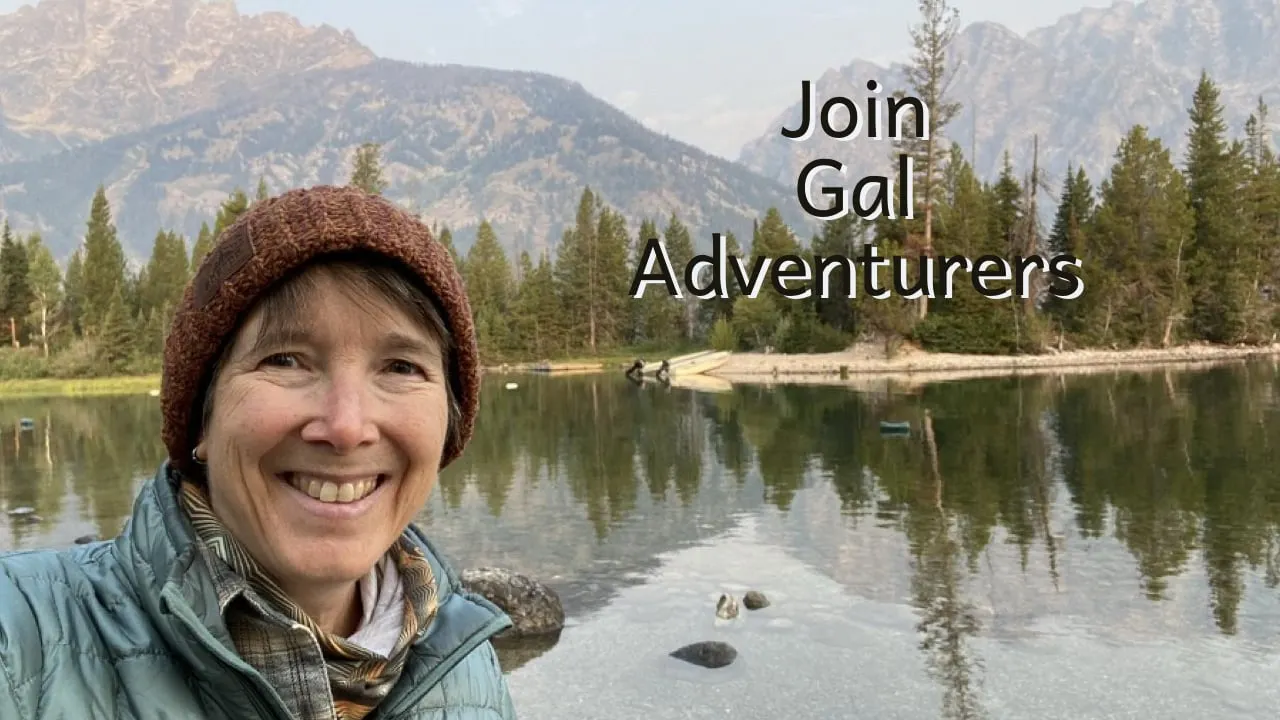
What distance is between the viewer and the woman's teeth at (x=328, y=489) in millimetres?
1495

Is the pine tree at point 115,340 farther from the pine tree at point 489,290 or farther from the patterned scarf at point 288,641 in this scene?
the patterned scarf at point 288,641

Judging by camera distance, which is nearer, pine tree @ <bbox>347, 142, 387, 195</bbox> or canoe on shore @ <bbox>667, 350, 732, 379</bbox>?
canoe on shore @ <bbox>667, 350, 732, 379</bbox>

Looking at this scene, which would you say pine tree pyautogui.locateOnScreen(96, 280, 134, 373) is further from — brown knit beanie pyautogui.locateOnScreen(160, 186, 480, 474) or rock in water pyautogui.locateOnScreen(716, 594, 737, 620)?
brown knit beanie pyautogui.locateOnScreen(160, 186, 480, 474)

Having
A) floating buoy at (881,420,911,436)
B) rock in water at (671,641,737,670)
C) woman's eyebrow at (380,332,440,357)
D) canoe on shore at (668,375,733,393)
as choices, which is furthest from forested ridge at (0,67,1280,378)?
woman's eyebrow at (380,332,440,357)

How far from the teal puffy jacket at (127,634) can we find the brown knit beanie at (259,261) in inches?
6.4

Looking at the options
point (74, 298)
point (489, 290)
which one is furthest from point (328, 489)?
point (74, 298)

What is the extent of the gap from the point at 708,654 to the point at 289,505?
6.73 meters

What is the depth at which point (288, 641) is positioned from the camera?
1.41 metres

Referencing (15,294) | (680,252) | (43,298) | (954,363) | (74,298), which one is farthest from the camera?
(680,252)

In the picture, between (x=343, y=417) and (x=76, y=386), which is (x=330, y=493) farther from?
(x=76, y=386)

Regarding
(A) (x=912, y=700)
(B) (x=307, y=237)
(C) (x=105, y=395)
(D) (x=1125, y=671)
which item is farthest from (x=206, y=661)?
(C) (x=105, y=395)

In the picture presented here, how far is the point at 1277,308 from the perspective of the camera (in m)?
51.6

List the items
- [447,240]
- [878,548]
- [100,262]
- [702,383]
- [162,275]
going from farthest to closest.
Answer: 1. [162,275]
2. [100,262]
3. [447,240]
4. [702,383]
5. [878,548]

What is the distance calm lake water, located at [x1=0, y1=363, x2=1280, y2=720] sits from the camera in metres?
7.11
